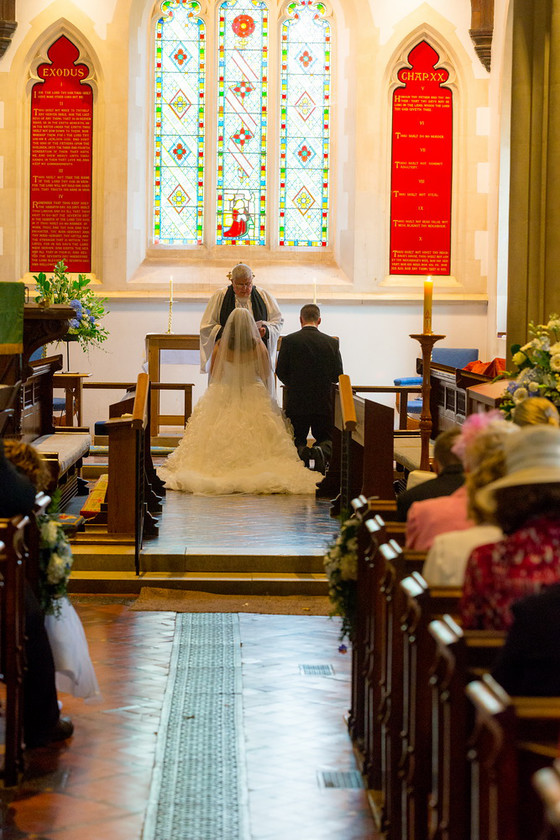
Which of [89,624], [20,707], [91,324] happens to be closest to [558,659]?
[20,707]

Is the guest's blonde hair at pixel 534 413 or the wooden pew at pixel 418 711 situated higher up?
the guest's blonde hair at pixel 534 413

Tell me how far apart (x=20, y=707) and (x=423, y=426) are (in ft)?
13.6

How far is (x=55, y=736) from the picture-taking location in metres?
3.91

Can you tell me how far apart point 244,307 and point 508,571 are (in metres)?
7.59

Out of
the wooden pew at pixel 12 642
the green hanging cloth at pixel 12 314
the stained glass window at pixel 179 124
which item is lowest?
the wooden pew at pixel 12 642

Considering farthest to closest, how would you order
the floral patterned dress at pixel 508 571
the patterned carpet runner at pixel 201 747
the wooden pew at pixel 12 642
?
the wooden pew at pixel 12 642, the patterned carpet runner at pixel 201 747, the floral patterned dress at pixel 508 571

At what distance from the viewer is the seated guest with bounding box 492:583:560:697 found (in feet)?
6.50

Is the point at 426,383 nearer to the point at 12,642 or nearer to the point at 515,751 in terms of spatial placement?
the point at 12,642

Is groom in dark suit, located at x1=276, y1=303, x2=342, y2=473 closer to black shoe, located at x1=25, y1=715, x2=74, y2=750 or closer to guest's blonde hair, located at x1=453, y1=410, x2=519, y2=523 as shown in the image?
black shoe, located at x1=25, y1=715, x2=74, y2=750

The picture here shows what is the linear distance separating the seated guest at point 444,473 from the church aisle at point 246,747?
0.92m

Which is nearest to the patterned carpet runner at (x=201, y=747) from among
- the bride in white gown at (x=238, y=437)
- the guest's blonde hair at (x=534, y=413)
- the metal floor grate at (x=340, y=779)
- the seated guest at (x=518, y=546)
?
the metal floor grate at (x=340, y=779)

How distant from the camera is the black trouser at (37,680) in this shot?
12.4 feet

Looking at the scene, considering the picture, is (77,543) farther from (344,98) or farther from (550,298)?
(344,98)

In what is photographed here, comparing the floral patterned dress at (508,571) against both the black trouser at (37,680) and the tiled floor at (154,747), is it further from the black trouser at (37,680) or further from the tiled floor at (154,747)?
the black trouser at (37,680)
